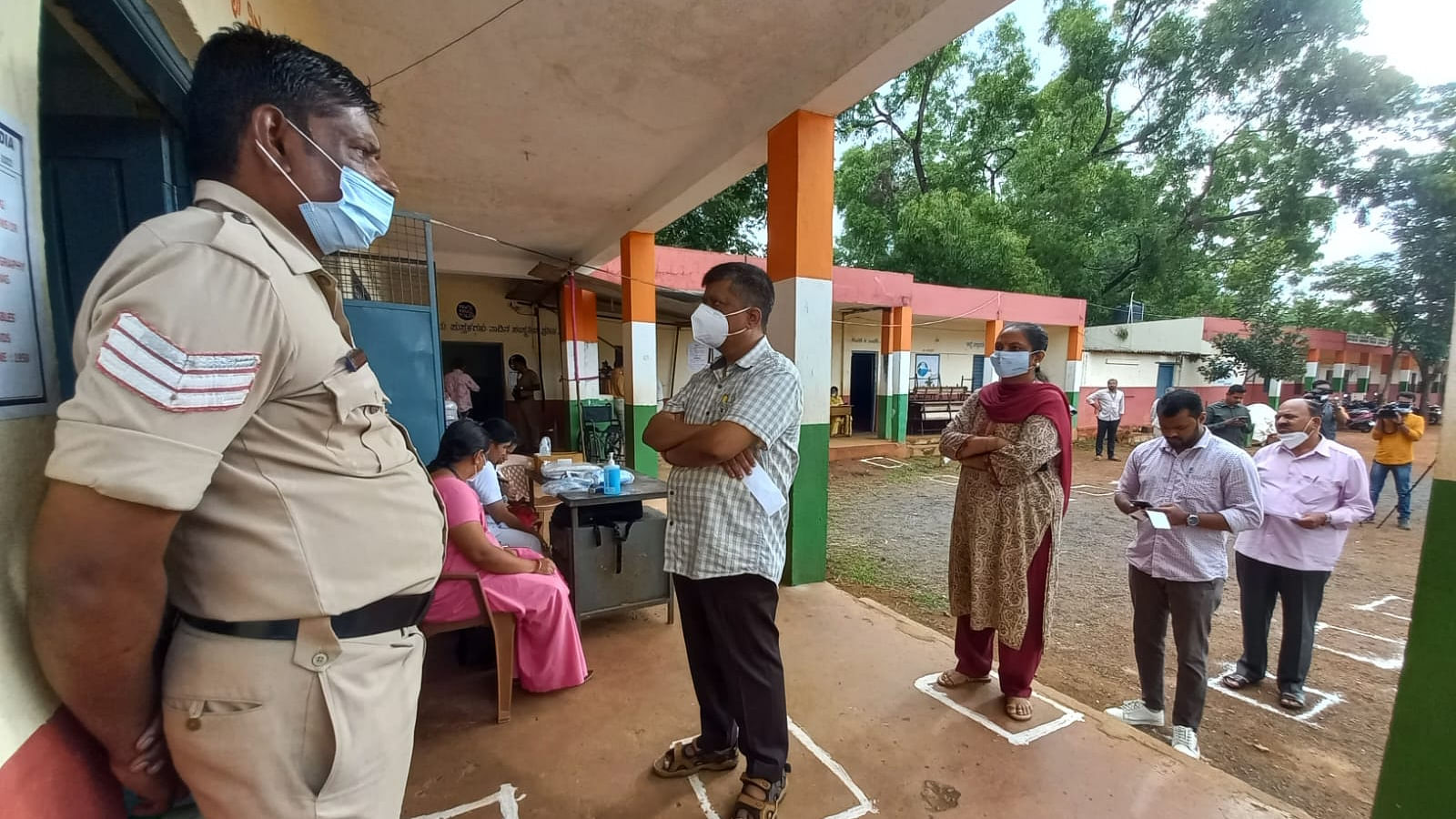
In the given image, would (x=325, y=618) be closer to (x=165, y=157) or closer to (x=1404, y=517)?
(x=165, y=157)

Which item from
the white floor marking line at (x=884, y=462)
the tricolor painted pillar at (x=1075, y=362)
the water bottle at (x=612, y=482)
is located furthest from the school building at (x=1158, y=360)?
the water bottle at (x=612, y=482)

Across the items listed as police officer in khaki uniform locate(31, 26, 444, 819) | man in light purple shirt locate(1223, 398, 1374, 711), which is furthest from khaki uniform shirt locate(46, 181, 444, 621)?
man in light purple shirt locate(1223, 398, 1374, 711)

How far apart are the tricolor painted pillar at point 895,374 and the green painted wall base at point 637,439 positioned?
18.1 ft

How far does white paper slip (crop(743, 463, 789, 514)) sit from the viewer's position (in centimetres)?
171

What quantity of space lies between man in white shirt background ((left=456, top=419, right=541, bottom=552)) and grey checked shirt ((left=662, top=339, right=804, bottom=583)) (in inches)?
58.3

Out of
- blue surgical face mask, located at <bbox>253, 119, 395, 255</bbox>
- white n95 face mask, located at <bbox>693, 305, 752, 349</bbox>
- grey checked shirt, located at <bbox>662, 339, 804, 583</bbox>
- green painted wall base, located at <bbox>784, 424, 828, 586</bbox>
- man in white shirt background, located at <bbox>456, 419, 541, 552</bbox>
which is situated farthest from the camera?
green painted wall base, located at <bbox>784, 424, 828, 586</bbox>

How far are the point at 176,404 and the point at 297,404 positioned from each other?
15cm

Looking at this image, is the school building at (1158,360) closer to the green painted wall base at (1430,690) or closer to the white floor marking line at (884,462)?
the white floor marking line at (884,462)

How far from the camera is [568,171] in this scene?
16.5ft

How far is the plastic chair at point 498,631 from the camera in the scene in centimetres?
227

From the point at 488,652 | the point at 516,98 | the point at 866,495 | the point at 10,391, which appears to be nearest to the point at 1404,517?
the point at 866,495

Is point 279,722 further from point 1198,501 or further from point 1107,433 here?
point 1107,433

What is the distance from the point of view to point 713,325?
1788 mm

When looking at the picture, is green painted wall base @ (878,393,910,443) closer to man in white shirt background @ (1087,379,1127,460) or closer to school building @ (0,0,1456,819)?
man in white shirt background @ (1087,379,1127,460)
